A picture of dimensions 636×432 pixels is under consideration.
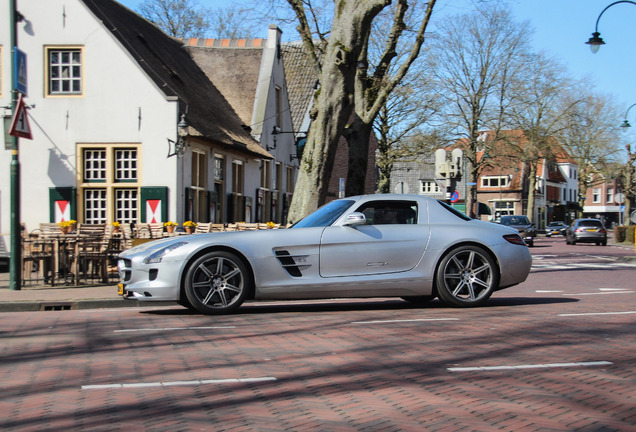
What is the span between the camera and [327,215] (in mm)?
10500

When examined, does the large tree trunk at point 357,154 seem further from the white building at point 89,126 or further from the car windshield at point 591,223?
the car windshield at point 591,223

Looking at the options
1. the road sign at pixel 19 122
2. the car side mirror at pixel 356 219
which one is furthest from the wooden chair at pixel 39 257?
the car side mirror at pixel 356 219

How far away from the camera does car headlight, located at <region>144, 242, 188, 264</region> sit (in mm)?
9804

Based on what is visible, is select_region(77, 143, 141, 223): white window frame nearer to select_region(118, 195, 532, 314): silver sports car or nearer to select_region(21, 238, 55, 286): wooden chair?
select_region(21, 238, 55, 286): wooden chair

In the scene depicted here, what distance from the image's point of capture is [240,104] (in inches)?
1362

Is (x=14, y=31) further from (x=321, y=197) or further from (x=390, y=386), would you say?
(x=390, y=386)

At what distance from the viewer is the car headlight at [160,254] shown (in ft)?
32.2

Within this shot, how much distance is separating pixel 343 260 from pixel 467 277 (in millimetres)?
1680

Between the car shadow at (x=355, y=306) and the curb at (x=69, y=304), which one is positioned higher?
the car shadow at (x=355, y=306)

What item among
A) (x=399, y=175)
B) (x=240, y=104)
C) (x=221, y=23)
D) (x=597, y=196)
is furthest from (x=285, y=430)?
(x=597, y=196)

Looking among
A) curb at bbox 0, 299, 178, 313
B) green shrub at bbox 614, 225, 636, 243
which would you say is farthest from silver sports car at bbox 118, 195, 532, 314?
green shrub at bbox 614, 225, 636, 243

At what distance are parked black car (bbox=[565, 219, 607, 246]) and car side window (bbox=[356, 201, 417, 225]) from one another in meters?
39.3

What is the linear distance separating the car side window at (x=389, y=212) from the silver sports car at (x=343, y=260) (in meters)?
0.01

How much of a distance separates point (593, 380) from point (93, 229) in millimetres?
15000
